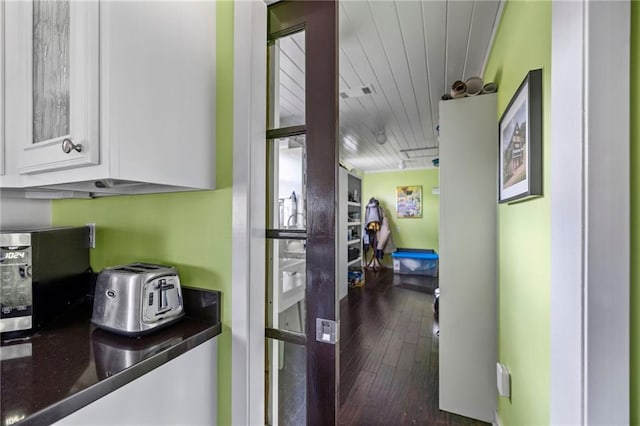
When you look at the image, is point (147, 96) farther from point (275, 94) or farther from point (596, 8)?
point (596, 8)

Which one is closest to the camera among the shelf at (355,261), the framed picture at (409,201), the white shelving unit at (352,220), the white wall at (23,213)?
the white wall at (23,213)

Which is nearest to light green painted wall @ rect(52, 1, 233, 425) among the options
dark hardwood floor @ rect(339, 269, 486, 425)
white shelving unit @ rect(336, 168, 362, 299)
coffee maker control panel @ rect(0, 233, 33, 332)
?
coffee maker control panel @ rect(0, 233, 33, 332)

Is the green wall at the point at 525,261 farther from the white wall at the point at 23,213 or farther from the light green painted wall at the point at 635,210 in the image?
the white wall at the point at 23,213

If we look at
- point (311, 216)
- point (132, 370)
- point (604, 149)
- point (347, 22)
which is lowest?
point (132, 370)

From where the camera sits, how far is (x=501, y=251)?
1479 millimetres

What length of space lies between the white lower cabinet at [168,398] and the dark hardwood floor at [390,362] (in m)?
1.06

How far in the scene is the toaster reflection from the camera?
2.28 ft

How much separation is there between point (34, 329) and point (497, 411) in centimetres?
228

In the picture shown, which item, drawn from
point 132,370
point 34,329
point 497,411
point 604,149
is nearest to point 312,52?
point 604,149

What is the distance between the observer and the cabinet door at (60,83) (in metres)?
0.68

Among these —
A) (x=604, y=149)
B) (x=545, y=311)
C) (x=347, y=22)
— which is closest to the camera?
(x=604, y=149)

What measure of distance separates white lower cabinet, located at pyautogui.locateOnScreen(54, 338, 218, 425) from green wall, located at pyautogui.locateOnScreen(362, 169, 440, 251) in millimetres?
5663

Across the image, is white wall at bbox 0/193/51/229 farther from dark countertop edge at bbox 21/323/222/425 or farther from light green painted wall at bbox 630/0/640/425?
light green painted wall at bbox 630/0/640/425

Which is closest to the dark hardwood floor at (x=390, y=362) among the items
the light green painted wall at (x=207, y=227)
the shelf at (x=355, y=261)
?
the shelf at (x=355, y=261)
